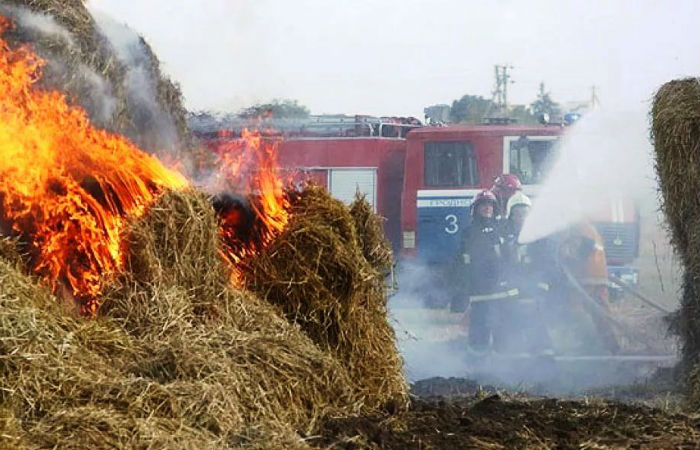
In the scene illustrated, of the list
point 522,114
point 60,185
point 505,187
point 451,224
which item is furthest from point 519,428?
point 522,114

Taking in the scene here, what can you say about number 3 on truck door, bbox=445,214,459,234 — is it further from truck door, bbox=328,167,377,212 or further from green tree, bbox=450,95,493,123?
green tree, bbox=450,95,493,123

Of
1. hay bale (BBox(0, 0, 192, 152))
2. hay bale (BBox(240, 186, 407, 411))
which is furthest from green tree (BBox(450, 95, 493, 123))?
hay bale (BBox(240, 186, 407, 411))

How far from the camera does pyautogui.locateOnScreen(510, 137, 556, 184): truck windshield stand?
15.5 meters

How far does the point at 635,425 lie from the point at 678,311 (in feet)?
10.8

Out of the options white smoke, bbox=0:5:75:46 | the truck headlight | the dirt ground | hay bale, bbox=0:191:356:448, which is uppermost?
white smoke, bbox=0:5:75:46

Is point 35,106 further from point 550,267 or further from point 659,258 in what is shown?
point 659,258

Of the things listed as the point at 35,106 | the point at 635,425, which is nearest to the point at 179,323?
the point at 35,106

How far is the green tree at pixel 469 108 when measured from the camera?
739 inches

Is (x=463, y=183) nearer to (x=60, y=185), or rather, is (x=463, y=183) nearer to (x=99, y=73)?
(x=99, y=73)

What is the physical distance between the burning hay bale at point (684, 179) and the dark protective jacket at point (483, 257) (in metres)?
3.93

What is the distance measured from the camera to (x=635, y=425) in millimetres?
7980

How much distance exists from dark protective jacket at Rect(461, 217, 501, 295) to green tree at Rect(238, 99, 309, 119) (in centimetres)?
294

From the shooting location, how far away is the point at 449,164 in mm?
15992

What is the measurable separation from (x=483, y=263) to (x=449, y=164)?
75.8 inches
